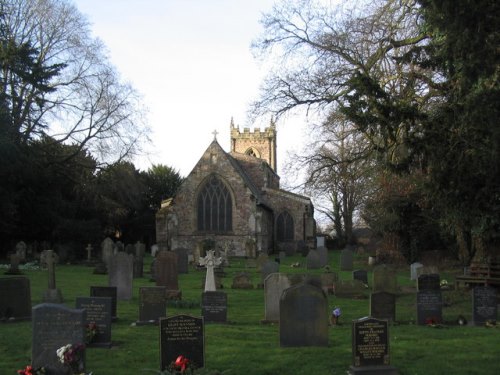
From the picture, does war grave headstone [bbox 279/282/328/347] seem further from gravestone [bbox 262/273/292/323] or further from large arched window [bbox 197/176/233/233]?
large arched window [bbox 197/176/233/233]

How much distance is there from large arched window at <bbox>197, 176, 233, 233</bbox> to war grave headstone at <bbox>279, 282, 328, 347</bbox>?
30402 millimetres

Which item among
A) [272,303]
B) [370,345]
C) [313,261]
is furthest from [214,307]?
[313,261]

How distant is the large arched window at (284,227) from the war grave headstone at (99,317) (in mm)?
36866

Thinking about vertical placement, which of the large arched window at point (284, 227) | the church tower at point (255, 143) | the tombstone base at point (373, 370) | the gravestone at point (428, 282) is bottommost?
the tombstone base at point (373, 370)

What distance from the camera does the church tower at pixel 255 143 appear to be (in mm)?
69875

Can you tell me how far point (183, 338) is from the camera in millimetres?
7621

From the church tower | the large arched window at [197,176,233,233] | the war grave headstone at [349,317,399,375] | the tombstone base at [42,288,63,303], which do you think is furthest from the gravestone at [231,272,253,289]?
the church tower

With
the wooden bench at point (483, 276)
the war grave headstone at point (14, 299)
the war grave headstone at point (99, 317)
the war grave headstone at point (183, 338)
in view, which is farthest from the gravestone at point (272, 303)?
the wooden bench at point (483, 276)

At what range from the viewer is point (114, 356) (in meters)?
8.49

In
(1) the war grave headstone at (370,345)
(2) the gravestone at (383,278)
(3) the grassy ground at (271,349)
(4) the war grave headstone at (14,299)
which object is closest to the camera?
(1) the war grave headstone at (370,345)

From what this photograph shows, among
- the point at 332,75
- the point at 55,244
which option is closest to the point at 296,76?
the point at 332,75

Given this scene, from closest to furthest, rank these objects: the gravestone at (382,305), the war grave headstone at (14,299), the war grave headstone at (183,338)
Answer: the war grave headstone at (183,338) → the war grave headstone at (14,299) → the gravestone at (382,305)

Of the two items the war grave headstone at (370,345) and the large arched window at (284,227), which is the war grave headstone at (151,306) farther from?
the large arched window at (284,227)

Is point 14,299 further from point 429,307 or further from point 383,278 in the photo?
point 383,278
